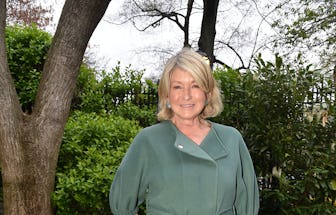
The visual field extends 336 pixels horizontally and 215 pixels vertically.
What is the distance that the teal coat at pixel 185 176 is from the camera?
7.47 feet

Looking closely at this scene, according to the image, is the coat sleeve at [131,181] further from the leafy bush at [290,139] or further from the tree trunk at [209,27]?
the tree trunk at [209,27]

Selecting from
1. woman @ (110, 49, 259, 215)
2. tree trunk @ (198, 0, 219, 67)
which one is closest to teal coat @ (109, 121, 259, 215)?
woman @ (110, 49, 259, 215)

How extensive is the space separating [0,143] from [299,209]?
3.15 metres

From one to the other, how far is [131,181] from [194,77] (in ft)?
1.89

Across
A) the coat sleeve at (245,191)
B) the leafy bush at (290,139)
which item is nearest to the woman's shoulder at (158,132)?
the coat sleeve at (245,191)

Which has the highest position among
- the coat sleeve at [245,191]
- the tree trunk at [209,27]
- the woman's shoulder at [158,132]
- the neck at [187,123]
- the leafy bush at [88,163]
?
the tree trunk at [209,27]

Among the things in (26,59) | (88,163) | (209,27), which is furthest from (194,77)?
(209,27)

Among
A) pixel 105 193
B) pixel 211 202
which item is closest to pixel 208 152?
pixel 211 202

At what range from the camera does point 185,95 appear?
93.0 inches

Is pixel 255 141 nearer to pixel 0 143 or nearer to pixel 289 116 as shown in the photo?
pixel 289 116

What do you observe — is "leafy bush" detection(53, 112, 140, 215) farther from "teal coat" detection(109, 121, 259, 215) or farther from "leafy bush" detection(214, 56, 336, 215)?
"teal coat" detection(109, 121, 259, 215)

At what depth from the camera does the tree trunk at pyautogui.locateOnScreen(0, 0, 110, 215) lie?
489 centimetres

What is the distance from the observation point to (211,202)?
2275mm

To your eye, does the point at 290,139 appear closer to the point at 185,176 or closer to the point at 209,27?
the point at 185,176
